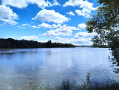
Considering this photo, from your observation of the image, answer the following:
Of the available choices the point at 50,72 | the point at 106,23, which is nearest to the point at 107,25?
the point at 106,23

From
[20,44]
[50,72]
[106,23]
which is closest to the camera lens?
[106,23]

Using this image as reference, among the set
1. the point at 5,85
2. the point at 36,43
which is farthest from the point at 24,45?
the point at 5,85

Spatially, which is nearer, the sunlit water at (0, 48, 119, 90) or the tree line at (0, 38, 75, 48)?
the sunlit water at (0, 48, 119, 90)

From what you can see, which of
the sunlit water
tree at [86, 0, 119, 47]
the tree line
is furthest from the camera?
the tree line

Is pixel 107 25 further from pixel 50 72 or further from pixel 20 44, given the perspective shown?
pixel 20 44

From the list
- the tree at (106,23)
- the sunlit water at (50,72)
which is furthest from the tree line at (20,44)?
the tree at (106,23)

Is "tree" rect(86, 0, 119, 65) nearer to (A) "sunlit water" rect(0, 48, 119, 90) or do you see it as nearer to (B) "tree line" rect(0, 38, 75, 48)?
(A) "sunlit water" rect(0, 48, 119, 90)

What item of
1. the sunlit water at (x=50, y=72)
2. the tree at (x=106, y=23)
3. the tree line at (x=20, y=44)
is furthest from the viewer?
the tree line at (x=20, y=44)

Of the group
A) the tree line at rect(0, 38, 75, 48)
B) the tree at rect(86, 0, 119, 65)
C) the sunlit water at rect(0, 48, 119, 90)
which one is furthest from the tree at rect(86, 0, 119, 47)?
the tree line at rect(0, 38, 75, 48)

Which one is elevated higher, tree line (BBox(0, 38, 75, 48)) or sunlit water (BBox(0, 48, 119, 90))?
tree line (BBox(0, 38, 75, 48))

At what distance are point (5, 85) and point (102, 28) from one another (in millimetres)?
5936

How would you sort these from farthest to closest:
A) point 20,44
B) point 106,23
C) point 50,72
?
point 20,44 → point 50,72 → point 106,23

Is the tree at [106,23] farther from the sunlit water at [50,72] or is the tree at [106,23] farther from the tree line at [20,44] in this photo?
the tree line at [20,44]

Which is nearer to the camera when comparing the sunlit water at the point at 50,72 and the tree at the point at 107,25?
the tree at the point at 107,25
